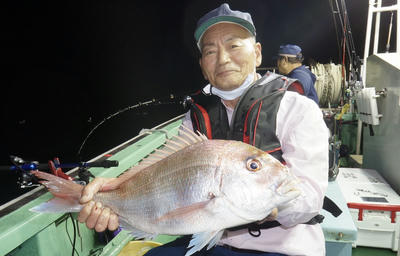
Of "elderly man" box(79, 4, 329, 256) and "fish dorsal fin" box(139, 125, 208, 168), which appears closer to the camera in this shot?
"fish dorsal fin" box(139, 125, 208, 168)

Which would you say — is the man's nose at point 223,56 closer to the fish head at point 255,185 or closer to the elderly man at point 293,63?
the fish head at point 255,185

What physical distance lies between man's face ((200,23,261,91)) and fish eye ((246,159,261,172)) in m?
0.96

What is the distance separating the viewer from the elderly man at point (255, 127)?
5.74ft

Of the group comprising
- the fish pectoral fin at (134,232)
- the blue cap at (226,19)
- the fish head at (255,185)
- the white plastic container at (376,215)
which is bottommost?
the white plastic container at (376,215)

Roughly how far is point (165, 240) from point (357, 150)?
536 cm

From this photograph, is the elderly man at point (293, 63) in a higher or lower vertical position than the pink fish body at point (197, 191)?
higher

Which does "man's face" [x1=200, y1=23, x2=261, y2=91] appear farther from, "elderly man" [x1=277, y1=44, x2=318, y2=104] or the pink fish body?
"elderly man" [x1=277, y1=44, x2=318, y2=104]

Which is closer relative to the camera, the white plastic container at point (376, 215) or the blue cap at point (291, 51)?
the white plastic container at point (376, 215)

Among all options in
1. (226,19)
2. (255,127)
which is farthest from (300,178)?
(226,19)

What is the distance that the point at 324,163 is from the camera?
5.90ft

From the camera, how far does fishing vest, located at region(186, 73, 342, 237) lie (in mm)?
1996

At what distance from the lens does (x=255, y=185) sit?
4.24 ft

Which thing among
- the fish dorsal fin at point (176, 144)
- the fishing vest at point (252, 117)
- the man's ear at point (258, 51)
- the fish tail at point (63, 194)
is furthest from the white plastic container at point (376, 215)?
the fish tail at point (63, 194)

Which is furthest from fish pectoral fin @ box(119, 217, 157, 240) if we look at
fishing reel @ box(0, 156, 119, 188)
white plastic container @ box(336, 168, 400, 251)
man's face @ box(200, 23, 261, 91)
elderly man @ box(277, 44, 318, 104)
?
elderly man @ box(277, 44, 318, 104)
